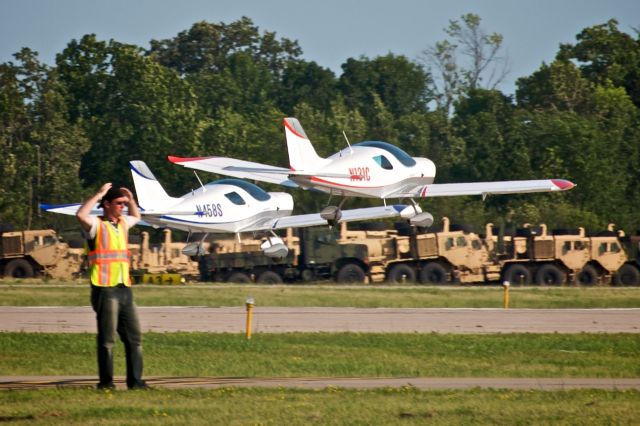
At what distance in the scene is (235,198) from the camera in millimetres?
45156

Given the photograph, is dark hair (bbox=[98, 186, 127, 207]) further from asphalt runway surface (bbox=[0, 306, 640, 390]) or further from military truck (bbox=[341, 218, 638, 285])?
military truck (bbox=[341, 218, 638, 285])

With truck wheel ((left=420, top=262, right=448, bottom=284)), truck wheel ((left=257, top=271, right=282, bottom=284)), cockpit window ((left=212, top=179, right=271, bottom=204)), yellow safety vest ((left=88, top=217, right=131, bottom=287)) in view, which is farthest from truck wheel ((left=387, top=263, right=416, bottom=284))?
yellow safety vest ((left=88, top=217, right=131, bottom=287))

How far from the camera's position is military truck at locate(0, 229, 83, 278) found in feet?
164

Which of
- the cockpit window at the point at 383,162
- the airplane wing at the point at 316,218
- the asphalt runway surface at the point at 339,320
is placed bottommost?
the asphalt runway surface at the point at 339,320

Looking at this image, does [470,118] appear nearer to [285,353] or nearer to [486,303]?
[486,303]

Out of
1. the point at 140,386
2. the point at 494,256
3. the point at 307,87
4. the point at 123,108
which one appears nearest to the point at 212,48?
the point at 307,87

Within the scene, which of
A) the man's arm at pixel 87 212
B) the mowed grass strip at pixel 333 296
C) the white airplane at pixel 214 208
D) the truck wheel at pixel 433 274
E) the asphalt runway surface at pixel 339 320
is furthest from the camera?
the truck wheel at pixel 433 274

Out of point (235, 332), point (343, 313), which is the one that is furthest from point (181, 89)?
point (235, 332)

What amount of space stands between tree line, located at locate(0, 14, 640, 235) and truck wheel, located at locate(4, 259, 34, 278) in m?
15.4

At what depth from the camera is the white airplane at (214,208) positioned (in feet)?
142

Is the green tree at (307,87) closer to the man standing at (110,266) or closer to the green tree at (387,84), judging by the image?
the green tree at (387,84)

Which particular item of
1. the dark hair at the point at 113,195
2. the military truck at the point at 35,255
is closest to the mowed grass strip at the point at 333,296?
the military truck at the point at 35,255

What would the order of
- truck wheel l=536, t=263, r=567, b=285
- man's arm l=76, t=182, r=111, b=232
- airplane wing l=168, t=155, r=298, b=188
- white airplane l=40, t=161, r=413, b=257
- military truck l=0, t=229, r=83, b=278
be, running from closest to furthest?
man's arm l=76, t=182, r=111, b=232, airplane wing l=168, t=155, r=298, b=188, white airplane l=40, t=161, r=413, b=257, military truck l=0, t=229, r=83, b=278, truck wheel l=536, t=263, r=567, b=285

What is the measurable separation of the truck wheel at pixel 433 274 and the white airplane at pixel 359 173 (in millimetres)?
8747
